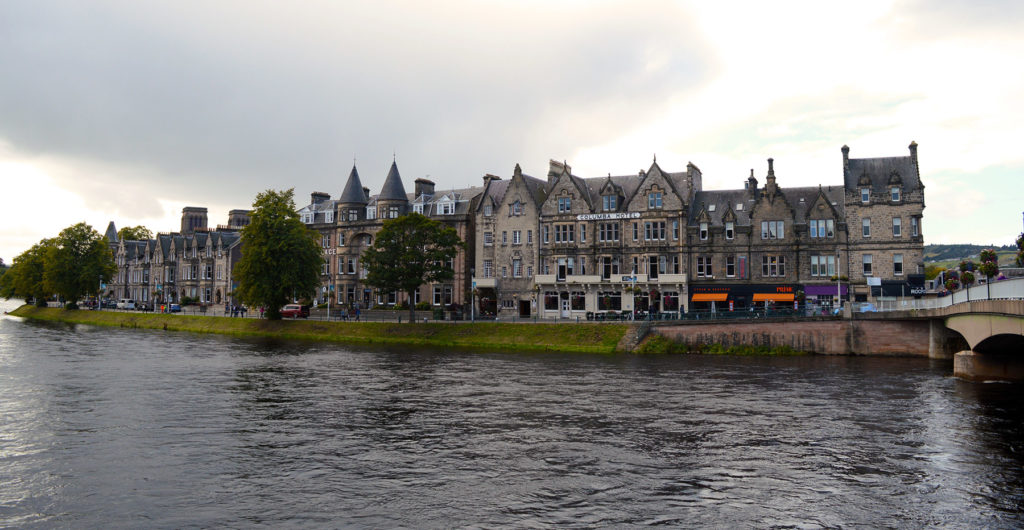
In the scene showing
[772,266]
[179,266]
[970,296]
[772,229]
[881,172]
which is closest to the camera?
[970,296]

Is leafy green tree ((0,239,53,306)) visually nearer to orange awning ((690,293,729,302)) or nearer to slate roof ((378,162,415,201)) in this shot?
slate roof ((378,162,415,201))

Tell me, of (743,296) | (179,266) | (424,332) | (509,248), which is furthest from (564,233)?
(179,266)

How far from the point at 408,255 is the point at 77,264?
223 feet

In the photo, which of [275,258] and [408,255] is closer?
[408,255]

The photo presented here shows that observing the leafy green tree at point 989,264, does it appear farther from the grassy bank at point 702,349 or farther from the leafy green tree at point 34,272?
the leafy green tree at point 34,272

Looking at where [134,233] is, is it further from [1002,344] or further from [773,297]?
[1002,344]

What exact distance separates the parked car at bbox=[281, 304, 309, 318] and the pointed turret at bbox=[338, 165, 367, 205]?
16768mm

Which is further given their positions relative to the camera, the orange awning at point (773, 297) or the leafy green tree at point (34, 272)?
the leafy green tree at point (34, 272)

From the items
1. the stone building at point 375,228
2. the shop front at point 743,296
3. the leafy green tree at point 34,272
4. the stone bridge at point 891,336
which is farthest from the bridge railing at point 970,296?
the leafy green tree at point 34,272

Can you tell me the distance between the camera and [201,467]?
69.9 feet

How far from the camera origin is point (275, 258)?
250 ft

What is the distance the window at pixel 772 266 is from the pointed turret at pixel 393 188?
154 ft

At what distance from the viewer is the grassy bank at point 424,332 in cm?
6134

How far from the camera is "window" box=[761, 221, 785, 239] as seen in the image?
71.8m
